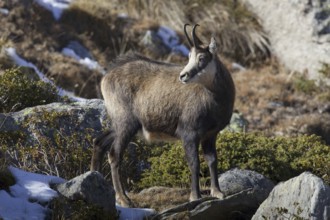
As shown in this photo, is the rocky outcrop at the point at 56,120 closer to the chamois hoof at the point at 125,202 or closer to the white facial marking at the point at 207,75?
the chamois hoof at the point at 125,202

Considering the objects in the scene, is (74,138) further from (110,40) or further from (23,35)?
(110,40)

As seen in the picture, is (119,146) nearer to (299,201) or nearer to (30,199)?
(30,199)

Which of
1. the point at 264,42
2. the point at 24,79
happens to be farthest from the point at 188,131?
the point at 264,42

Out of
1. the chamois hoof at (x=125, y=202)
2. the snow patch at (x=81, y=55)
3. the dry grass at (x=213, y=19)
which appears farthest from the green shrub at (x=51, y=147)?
the dry grass at (x=213, y=19)

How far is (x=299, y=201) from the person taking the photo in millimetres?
7438

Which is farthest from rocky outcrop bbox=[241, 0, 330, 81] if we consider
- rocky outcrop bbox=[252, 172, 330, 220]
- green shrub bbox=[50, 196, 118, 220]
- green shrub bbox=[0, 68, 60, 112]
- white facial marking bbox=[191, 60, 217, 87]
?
green shrub bbox=[50, 196, 118, 220]

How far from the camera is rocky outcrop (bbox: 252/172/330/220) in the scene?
7.30 m

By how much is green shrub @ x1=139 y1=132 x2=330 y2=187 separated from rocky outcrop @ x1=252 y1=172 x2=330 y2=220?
7.30 feet

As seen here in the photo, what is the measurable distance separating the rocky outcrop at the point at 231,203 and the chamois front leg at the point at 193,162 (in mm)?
236

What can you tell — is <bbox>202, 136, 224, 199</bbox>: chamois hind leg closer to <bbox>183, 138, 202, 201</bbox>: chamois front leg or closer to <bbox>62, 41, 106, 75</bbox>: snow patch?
<bbox>183, 138, 202, 201</bbox>: chamois front leg

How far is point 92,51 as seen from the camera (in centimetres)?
1733

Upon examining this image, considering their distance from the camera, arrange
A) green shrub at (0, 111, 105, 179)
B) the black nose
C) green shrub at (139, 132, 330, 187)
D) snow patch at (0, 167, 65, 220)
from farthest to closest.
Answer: green shrub at (139, 132, 330, 187) → green shrub at (0, 111, 105, 179) → the black nose → snow patch at (0, 167, 65, 220)

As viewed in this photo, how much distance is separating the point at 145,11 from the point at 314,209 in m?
12.7

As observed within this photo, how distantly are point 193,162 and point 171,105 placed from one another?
0.75 meters
